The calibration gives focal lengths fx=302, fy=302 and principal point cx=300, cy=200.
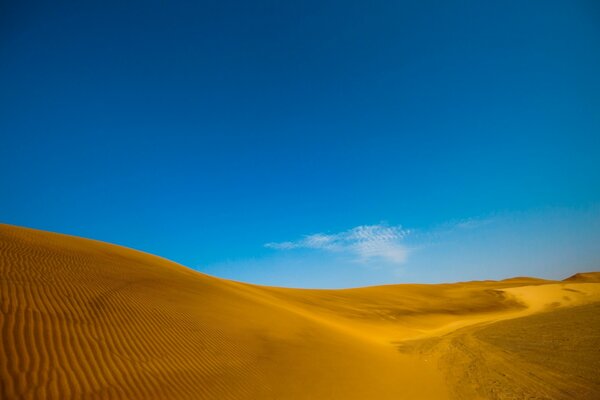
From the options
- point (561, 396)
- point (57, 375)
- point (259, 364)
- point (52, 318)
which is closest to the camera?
point (57, 375)

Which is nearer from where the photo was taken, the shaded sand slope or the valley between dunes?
the shaded sand slope

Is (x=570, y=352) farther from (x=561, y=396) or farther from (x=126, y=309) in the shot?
(x=126, y=309)

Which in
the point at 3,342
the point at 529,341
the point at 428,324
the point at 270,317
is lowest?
the point at 428,324

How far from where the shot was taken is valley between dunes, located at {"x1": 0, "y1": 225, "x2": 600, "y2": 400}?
239 inches

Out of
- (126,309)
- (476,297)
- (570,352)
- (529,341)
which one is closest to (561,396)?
(570,352)

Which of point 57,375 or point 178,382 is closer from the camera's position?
point 57,375

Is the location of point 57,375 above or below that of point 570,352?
above

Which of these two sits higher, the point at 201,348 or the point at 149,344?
the point at 149,344

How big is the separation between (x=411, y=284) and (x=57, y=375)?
4749 centimetres

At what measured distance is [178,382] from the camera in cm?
665

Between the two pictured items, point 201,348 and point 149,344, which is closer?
point 149,344

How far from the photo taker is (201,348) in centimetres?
851

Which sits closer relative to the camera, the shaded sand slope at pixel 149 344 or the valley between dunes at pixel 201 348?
the shaded sand slope at pixel 149 344

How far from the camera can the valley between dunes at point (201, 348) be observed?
19.9 ft
